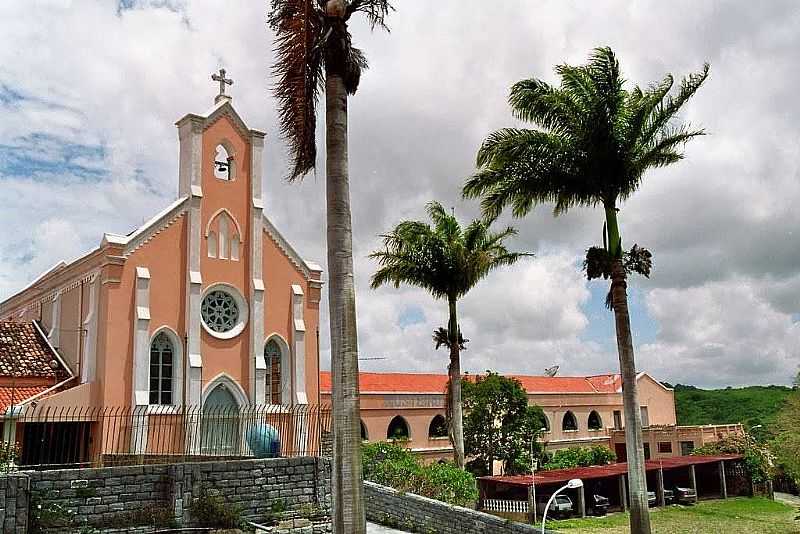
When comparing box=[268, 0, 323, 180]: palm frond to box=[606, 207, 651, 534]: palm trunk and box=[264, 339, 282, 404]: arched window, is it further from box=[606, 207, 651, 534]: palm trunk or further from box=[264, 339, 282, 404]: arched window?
box=[264, 339, 282, 404]: arched window

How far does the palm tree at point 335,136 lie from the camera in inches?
440

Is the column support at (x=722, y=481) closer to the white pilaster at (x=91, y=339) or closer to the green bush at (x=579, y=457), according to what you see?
the green bush at (x=579, y=457)

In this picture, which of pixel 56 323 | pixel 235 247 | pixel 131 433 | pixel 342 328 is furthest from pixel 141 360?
pixel 342 328

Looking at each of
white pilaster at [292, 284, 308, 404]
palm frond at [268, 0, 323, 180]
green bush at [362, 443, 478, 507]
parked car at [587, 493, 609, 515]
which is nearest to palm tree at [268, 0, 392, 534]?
palm frond at [268, 0, 323, 180]

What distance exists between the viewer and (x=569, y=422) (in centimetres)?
5203

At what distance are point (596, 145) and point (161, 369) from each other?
51.2 ft

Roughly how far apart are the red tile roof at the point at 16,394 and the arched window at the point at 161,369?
3.42 m

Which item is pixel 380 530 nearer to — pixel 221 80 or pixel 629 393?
pixel 629 393

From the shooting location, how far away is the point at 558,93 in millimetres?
19875

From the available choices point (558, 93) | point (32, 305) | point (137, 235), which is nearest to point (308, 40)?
point (558, 93)

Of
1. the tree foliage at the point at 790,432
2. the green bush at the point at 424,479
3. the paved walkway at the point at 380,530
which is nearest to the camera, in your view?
the paved walkway at the point at 380,530

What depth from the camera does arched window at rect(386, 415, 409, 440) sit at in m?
40.6

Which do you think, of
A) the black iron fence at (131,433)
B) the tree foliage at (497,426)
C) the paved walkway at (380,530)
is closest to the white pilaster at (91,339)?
the black iron fence at (131,433)

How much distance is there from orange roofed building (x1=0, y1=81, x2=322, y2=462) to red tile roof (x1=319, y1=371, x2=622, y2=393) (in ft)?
20.7
